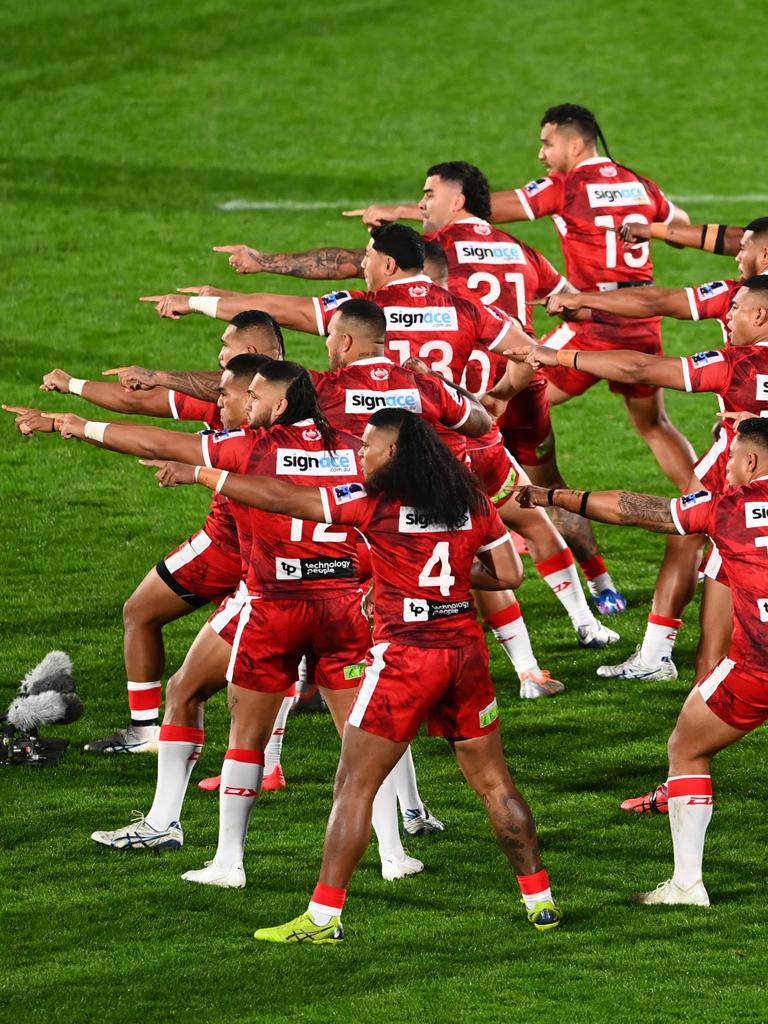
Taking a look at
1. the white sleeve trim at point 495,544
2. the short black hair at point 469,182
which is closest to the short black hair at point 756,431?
the white sleeve trim at point 495,544

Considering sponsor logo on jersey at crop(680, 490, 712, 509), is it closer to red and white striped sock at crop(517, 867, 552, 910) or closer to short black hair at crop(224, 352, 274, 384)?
red and white striped sock at crop(517, 867, 552, 910)

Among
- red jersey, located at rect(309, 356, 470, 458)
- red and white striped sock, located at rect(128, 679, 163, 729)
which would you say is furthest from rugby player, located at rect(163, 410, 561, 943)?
red and white striped sock, located at rect(128, 679, 163, 729)

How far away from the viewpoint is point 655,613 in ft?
31.1

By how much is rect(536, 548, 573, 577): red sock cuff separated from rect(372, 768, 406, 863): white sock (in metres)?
3.06

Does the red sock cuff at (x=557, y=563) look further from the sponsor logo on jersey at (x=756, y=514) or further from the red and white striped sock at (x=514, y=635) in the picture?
the sponsor logo on jersey at (x=756, y=514)

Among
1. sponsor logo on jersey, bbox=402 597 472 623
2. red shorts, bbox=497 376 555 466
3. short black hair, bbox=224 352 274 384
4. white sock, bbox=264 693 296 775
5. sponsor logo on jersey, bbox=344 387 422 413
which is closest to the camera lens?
sponsor logo on jersey, bbox=402 597 472 623

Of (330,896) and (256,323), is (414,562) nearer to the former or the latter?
(330,896)

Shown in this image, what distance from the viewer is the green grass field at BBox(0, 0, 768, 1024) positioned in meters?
6.33

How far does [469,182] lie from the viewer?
9.66 metres

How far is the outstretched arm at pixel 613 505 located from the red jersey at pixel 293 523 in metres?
0.70

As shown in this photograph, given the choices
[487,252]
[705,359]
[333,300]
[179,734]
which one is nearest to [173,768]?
[179,734]

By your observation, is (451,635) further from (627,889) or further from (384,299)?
(384,299)

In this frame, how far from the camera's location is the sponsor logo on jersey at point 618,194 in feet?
36.1

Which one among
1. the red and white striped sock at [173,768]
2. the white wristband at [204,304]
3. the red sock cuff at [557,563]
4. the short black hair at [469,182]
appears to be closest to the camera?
the red and white striped sock at [173,768]
